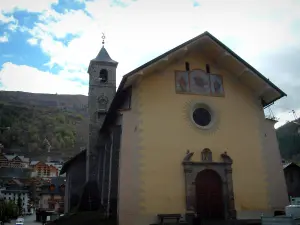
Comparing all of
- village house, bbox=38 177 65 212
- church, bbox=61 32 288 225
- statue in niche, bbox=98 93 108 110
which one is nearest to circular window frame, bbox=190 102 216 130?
church, bbox=61 32 288 225

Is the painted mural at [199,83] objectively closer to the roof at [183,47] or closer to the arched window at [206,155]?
the roof at [183,47]

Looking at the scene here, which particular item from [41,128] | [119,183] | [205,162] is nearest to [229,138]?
[205,162]

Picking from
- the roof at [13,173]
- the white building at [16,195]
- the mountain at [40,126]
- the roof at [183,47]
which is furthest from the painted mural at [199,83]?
the mountain at [40,126]

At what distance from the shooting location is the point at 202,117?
15.7m

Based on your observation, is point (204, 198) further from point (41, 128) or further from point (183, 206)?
point (41, 128)

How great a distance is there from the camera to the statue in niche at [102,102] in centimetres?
2673

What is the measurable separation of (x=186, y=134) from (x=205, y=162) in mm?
1549

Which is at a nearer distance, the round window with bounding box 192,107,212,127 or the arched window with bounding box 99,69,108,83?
the round window with bounding box 192,107,212,127

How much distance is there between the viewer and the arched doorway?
14531 mm

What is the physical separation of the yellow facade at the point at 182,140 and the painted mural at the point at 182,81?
247 mm

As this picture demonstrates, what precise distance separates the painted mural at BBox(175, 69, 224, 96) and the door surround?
3162 mm

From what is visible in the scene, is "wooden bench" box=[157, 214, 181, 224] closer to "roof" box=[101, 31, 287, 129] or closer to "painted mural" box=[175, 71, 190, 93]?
"painted mural" box=[175, 71, 190, 93]

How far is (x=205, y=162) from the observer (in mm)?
14648

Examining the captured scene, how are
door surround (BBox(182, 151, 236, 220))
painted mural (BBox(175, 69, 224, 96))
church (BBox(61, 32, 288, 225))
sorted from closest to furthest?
church (BBox(61, 32, 288, 225))
door surround (BBox(182, 151, 236, 220))
painted mural (BBox(175, 69, 224, 96))
